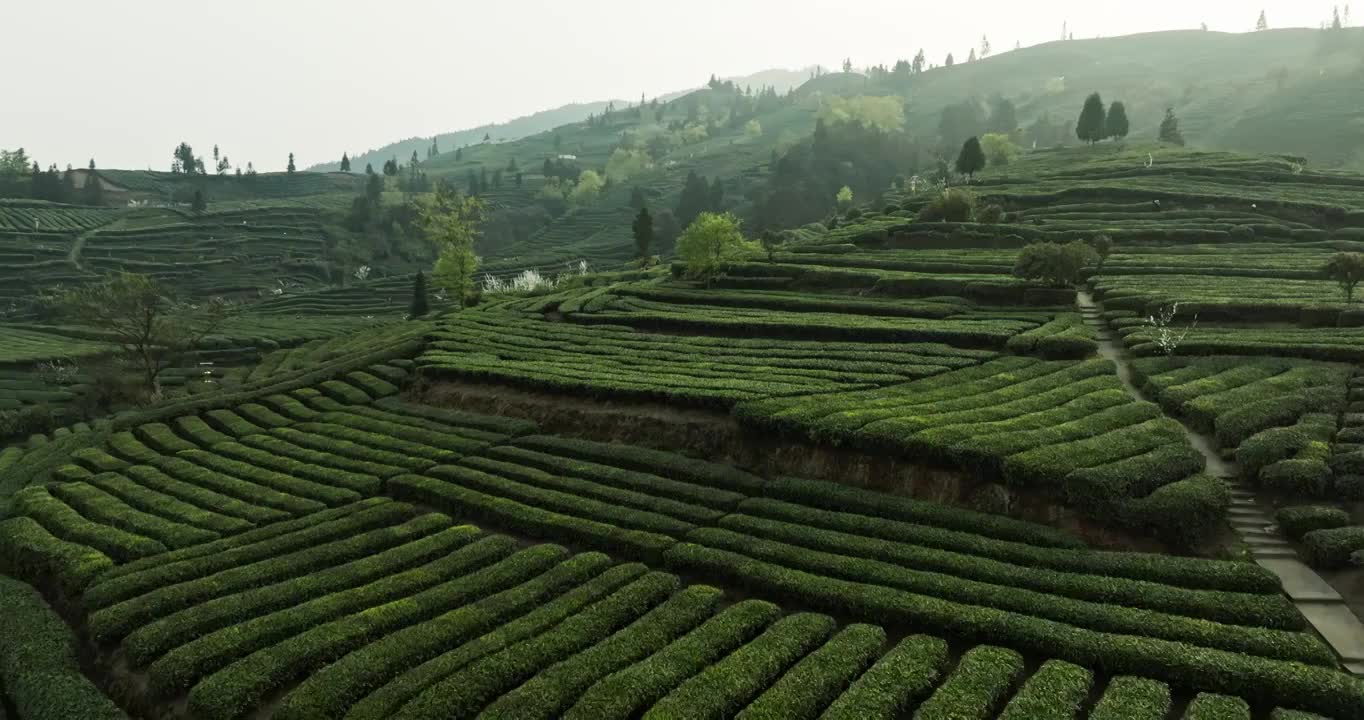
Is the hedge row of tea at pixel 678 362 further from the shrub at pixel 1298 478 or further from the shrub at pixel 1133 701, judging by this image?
the shrub at pixel 1133 701

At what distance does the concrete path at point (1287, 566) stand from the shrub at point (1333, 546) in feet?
1.18

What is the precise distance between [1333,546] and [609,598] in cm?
1895

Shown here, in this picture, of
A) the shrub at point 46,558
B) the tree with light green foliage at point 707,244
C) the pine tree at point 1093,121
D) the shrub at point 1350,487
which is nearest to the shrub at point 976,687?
the shrub at point 1350,487

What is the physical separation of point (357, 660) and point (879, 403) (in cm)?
2114

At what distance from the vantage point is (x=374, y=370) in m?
A: 49.4

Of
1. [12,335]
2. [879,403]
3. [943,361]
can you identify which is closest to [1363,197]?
[943,361]

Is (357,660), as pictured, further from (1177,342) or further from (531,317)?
(531,317)

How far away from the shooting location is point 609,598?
70.0 ft

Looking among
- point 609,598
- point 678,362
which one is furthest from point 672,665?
point 678,362

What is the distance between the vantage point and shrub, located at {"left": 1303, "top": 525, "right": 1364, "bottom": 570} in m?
19.8

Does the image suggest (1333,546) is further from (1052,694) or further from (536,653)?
(536,653)

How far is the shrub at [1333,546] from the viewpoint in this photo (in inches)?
779

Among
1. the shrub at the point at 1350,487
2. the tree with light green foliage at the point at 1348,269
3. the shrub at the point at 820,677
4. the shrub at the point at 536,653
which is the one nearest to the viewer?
the shrub at the point at 820,677

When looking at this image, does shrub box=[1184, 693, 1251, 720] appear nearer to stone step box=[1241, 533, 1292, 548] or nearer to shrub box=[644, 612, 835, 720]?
shrub box=[644, 612, 835, 720]
